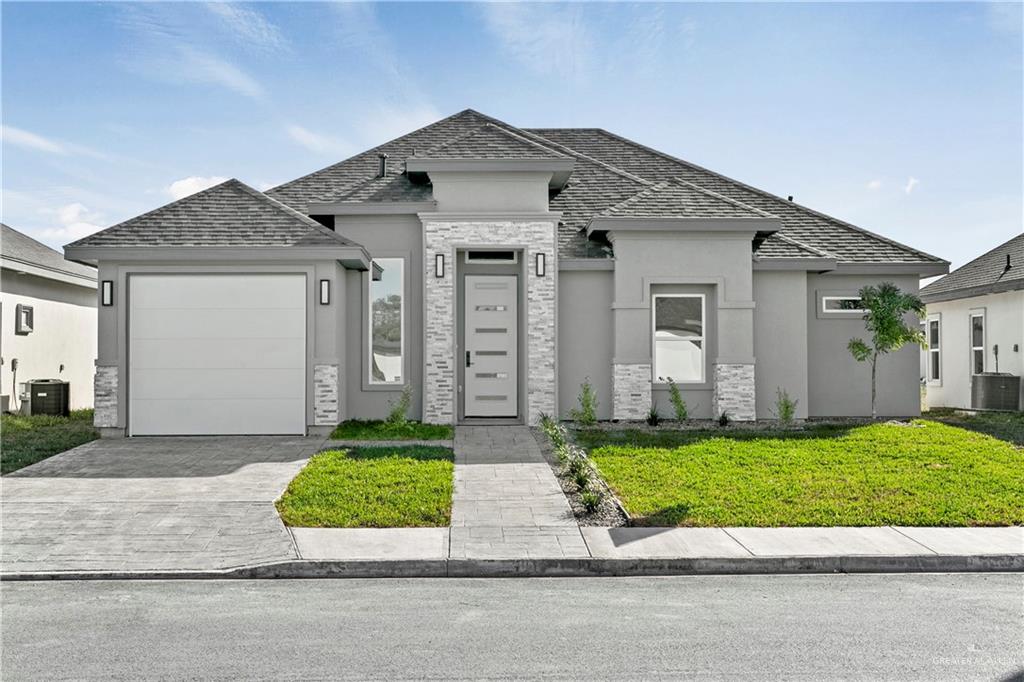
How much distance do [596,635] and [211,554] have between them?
3537mm

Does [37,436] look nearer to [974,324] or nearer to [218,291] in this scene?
[218,291]

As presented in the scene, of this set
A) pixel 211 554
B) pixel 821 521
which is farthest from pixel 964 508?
pixel 211 554

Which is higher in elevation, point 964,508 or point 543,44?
point 543,44

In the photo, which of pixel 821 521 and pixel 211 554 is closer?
pixel 211 554

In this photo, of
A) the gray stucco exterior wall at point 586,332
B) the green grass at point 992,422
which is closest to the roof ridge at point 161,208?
the gray stucco exterior wall at point 586,332

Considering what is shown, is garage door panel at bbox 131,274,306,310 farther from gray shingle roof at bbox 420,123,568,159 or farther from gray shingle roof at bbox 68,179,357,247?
gray shingle roof at bbox 420,123,568,159

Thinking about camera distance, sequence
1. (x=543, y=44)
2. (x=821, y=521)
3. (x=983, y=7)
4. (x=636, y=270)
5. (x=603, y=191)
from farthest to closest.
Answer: (x=603, y=191) < (x=636, y=270) < (x=543, y=44) < (x=983, y=7) < (x=821, y=521)

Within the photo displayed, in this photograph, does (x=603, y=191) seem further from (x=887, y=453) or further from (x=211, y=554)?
(x=211, y=554)

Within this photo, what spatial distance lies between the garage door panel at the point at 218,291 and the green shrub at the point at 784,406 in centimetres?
879

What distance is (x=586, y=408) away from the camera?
14.2m

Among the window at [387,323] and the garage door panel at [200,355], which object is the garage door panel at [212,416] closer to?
the garage door panel at [200,355]

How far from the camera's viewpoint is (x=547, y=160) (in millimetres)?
14320

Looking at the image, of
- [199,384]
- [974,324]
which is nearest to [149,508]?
[199,384]

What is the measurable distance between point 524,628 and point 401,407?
899 centimetres
